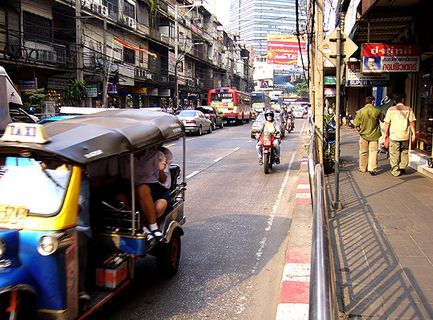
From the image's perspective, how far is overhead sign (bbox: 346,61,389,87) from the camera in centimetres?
1484

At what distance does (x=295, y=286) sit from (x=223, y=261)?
1285 millimetres

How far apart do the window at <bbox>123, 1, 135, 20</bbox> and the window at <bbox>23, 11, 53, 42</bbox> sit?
11186 mm

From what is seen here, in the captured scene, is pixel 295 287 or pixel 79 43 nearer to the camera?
pixel 295 287

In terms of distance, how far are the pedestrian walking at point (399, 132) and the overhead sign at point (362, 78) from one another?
436cm

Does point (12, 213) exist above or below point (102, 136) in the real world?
below

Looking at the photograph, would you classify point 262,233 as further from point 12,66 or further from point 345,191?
point 12,66

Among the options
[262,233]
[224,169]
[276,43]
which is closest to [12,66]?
[224,169]

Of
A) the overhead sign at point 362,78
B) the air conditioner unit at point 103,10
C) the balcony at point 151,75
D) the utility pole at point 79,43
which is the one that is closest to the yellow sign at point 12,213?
the overhead sign at point 362,78

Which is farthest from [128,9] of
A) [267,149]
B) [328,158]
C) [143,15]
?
[328,158]

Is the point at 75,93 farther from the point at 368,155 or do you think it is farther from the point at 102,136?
the point at 102,136

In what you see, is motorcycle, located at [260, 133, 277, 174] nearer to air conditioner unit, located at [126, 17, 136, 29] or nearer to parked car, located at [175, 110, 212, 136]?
parked car, located at [175, 110, 212, 136]

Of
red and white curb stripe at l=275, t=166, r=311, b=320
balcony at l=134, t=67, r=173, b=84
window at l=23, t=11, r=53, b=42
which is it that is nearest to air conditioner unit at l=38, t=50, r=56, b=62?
window at l=23, t=11, r=53, b=42

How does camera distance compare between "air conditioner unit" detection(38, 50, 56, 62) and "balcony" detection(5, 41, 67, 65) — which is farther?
"air conditioner unit" detection(38, 50, 56, 62)

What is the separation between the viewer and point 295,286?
4.84 meters
